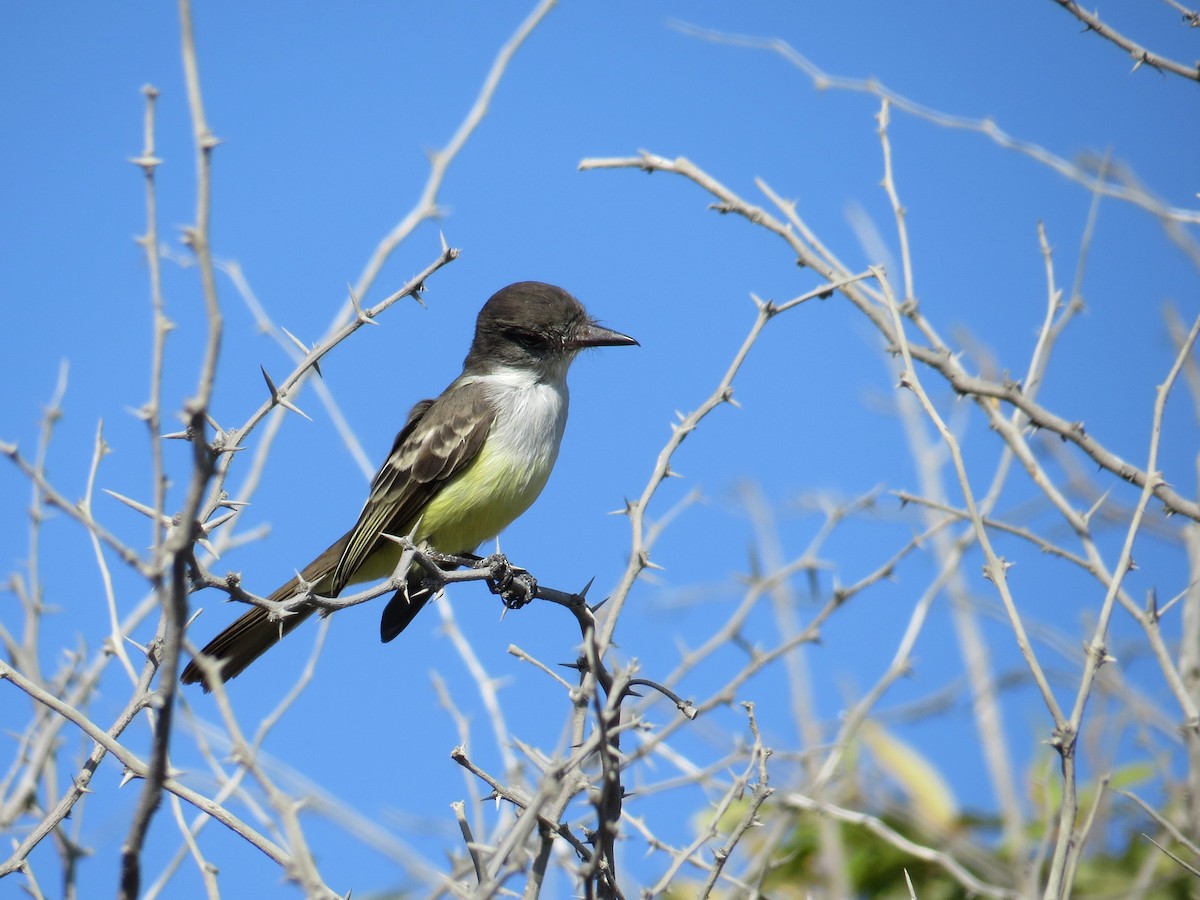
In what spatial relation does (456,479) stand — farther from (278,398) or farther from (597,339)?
(278,398)

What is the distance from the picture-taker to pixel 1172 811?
5.88 metres

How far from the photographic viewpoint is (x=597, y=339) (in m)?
6.79

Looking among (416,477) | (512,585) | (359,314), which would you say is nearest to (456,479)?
(416,477)

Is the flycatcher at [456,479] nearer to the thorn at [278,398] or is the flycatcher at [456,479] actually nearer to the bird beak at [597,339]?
the bird beak at [597,339]

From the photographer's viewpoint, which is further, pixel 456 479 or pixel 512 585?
pixel 456 479

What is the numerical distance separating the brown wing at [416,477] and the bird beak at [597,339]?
0.69 m

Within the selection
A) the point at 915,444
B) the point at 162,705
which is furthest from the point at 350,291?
the point at 915,444

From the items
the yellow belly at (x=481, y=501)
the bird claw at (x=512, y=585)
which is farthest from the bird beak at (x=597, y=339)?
the bird claw at (x=512, y=585)

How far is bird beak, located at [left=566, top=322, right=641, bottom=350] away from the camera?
6.70m

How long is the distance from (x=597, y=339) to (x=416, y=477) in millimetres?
1287

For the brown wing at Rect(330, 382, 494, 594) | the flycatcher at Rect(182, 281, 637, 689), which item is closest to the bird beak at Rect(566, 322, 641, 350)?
the flycatcher at Rect(182, 281, 637, 689)

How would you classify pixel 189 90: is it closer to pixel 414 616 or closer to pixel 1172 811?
pixel 414 616

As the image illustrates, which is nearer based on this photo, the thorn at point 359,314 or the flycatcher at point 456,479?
the thorn at point 359,314

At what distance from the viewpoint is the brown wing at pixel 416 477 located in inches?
246
